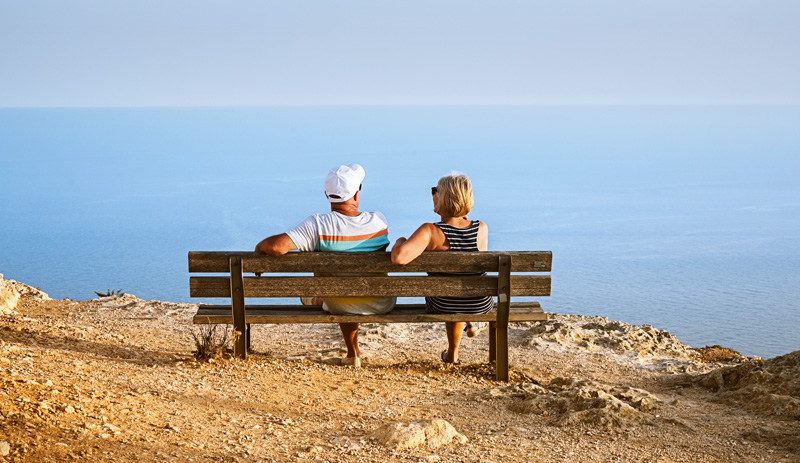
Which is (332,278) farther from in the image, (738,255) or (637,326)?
(738,255)

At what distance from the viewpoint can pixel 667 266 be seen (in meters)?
28.7

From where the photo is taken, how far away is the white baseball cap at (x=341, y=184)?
5.82 meters

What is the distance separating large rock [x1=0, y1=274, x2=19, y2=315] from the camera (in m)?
9.20

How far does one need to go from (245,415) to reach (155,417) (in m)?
0.52

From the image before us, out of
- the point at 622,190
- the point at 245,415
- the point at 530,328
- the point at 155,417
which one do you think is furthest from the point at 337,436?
the point at 622,190

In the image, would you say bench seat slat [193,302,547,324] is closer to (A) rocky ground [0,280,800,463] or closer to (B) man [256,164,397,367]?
(B) man [256,164,397,367]

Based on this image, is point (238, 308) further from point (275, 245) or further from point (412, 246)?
point (412, 246)

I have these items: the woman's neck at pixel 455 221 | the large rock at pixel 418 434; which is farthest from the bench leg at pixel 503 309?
the large rock at pixel 418 434

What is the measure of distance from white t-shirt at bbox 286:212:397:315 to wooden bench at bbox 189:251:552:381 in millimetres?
93

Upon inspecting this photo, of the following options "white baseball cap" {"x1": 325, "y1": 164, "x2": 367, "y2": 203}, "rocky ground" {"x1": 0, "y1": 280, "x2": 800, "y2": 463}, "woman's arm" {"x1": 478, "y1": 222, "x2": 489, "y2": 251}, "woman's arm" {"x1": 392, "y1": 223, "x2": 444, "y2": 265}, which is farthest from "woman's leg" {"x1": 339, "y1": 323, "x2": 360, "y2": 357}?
"woman's arm" {"x1": 478, "y1": 222, "x2": 489, "y2": 251}

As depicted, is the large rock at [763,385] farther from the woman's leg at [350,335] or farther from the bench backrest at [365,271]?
the woman's leg at [350,335]

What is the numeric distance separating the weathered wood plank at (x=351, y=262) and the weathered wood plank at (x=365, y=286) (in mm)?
75

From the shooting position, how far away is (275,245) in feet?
18.7

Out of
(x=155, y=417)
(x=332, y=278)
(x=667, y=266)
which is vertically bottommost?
(x=667, y=266)
